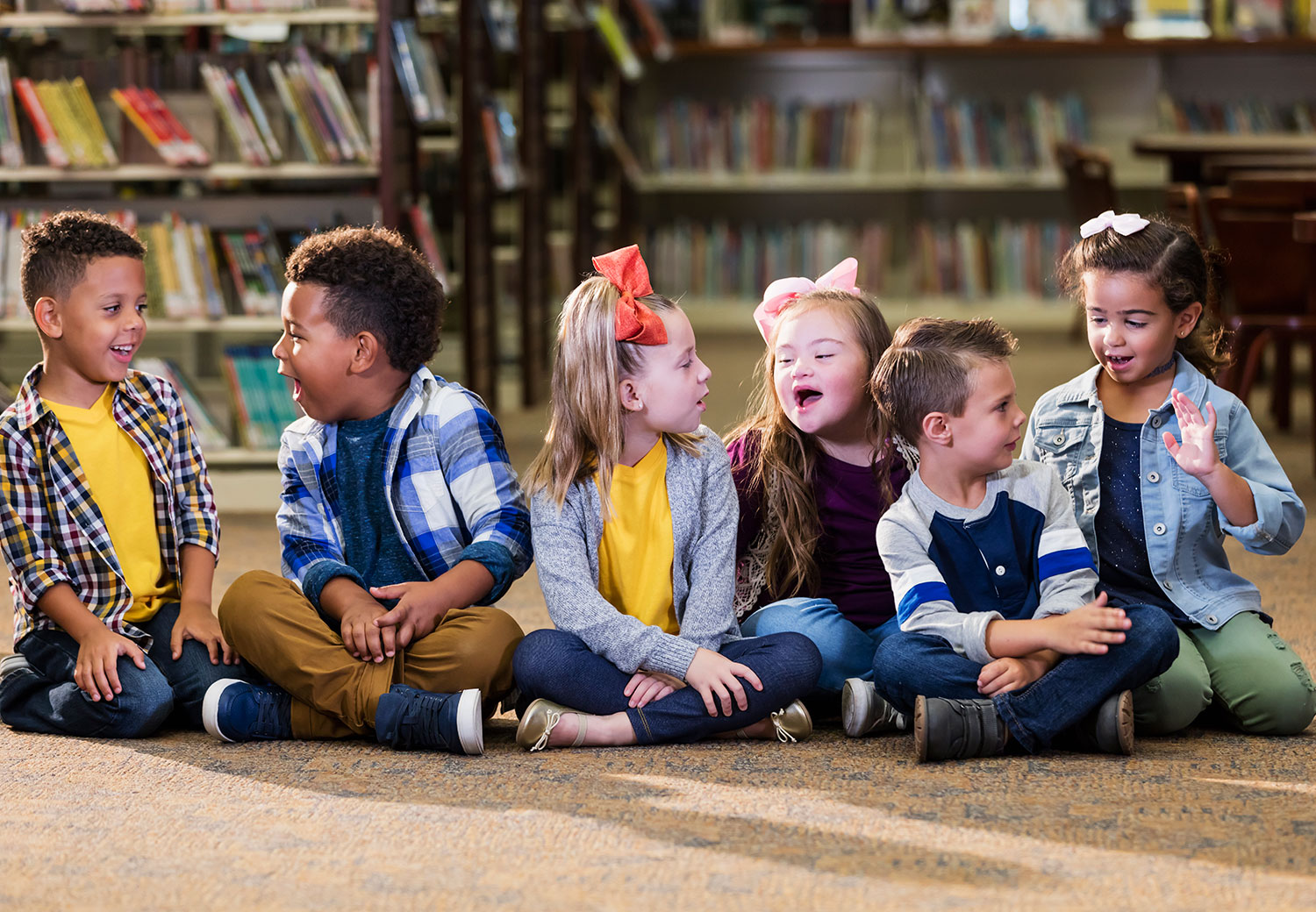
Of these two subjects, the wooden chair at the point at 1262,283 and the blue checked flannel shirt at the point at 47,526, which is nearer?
the blue checked flannel shirt at the point at 47,526

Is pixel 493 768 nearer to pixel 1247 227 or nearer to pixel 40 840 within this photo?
pixel 40 840

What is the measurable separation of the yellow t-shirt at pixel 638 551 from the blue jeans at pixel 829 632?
0.15 metres

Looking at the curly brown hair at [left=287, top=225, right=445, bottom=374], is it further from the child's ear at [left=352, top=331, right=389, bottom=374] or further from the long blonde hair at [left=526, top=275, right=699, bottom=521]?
the long blonde hair at [left=526, top=275, right=699, bottom=521]

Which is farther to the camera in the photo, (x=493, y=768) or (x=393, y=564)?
(x=393, y=564)

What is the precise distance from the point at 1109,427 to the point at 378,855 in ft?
3.47

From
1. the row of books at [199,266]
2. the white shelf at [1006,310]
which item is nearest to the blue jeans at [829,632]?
the row of books at [199,266]

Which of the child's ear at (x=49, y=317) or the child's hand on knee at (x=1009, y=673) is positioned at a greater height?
the child's ear at (x=49, y=317)

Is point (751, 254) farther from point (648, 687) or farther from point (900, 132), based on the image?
point (648, 687)

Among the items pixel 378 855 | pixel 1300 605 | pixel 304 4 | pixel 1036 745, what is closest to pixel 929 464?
pixel 1036 745

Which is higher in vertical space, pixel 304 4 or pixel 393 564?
pixel 304 4

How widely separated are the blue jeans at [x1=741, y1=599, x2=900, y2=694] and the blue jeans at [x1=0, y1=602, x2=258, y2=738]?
660mm

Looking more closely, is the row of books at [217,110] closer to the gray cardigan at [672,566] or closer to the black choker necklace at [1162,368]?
the gray cardigan at [672,566]

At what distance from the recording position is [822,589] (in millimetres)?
1913

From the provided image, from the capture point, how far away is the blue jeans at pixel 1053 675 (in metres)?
1.61
